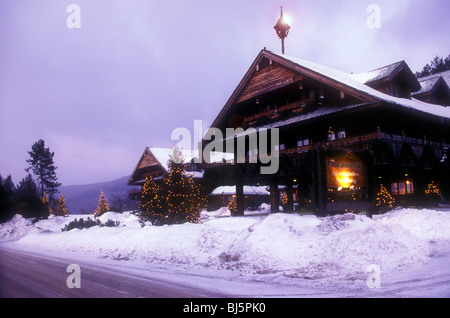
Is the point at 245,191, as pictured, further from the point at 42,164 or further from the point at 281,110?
the point at 42,164

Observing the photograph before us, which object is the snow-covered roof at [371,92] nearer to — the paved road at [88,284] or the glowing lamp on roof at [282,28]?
the glowing lamp on roof at [282,28]

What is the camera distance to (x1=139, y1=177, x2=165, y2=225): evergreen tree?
1773cm

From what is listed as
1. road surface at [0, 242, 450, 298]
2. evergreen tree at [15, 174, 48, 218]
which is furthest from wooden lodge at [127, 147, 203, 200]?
road surface at [0, 242, 450, 298]

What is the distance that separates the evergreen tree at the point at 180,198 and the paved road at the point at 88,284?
7.13 m

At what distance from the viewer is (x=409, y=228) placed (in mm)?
13555

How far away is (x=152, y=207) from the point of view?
17.9m

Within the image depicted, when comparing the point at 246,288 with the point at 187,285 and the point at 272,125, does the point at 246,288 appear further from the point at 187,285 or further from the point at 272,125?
the point at 272,125

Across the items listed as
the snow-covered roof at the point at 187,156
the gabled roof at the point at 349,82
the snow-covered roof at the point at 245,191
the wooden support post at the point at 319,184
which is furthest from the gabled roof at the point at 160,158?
the wooden support post at the point at 319,184

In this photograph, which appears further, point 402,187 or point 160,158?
point 160,158

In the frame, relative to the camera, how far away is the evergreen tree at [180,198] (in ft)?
57.3

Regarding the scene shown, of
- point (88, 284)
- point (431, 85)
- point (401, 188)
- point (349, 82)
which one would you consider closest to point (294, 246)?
point (88, 284)

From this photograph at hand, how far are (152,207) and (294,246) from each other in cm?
1037
